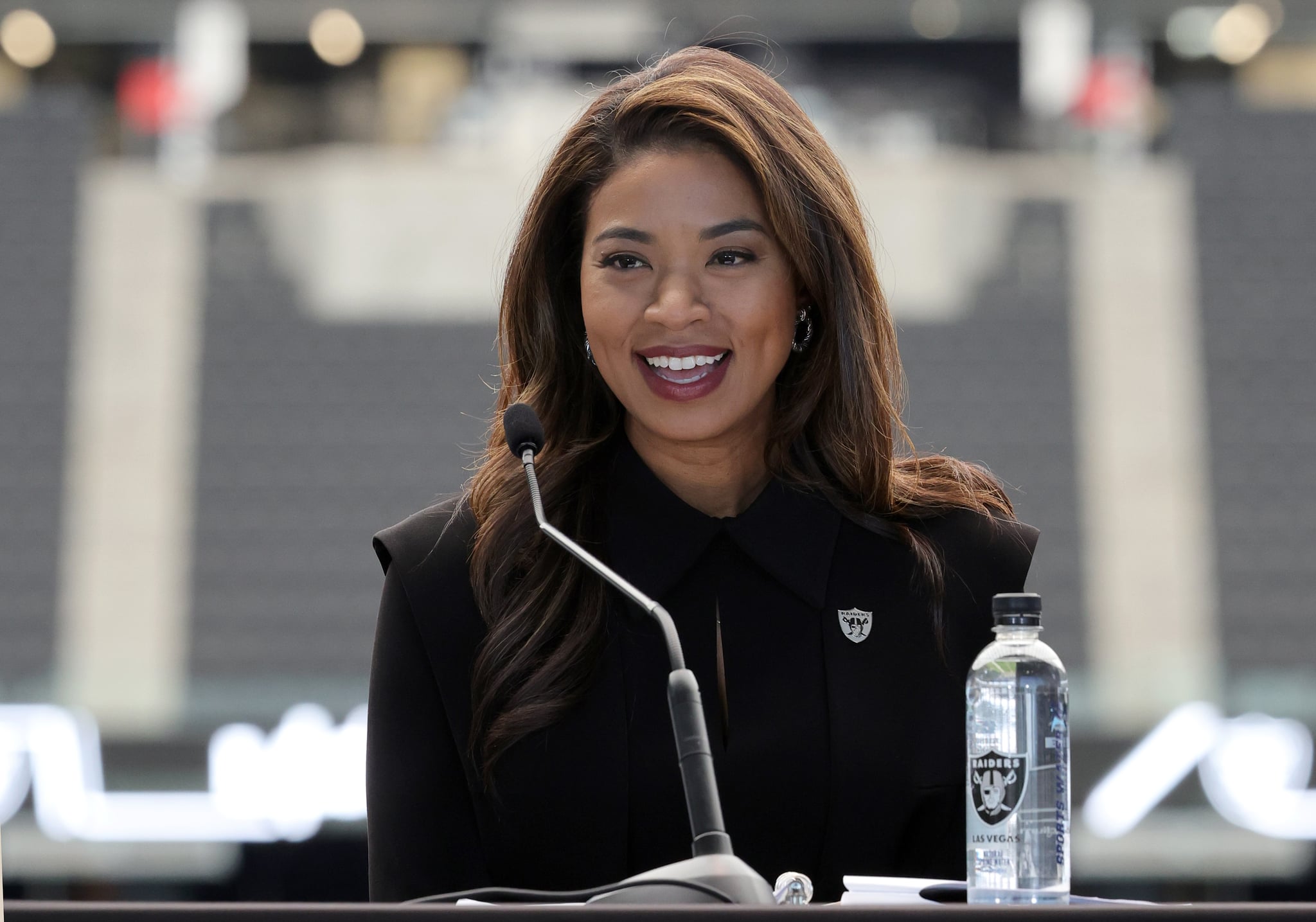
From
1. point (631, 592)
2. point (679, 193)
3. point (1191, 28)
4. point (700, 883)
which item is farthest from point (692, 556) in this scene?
point (1191, 28)

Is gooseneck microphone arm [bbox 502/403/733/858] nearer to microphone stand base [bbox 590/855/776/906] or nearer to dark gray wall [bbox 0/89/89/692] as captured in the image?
microphone stand base [bbox 590/855/776/906]

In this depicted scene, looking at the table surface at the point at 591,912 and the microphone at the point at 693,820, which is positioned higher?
the microphone at the point at 693,820

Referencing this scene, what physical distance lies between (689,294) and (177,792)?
6.75m

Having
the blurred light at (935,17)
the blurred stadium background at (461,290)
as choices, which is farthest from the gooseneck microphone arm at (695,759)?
the blurred light at (935,17)

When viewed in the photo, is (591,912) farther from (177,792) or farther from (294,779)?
(177,792)

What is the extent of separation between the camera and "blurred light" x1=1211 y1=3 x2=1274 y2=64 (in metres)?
9.51

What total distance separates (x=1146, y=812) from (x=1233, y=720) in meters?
0.67

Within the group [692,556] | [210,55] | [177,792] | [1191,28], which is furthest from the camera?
[1191,28]

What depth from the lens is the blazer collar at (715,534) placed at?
173cm

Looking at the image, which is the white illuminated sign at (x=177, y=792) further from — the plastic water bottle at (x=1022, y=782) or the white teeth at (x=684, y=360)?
the plastic water bottle at (x=1022, y=782)

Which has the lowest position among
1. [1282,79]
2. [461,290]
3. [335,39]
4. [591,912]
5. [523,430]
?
[591,912]

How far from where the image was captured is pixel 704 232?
1692mm

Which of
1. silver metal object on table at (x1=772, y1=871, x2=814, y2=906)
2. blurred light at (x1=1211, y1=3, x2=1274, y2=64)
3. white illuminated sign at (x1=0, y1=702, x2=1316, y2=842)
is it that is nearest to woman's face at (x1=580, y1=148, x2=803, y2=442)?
silver metal object on table at (x1=772, y1=871, x2=814, y2=906)

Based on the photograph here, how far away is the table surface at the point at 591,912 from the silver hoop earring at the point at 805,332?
1.03 meters
